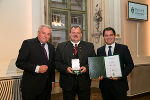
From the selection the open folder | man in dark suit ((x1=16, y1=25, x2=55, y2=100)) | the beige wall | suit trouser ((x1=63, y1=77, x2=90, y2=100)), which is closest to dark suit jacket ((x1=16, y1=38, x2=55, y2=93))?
man in dark suit ((x1=16, y1=25, x2=55, y2=100))

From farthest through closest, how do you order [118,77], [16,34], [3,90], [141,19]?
[141,19] → [16,34] → [3,90] → [118,77]

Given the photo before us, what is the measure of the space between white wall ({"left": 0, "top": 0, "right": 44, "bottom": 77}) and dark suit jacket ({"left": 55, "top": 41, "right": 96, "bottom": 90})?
146cm

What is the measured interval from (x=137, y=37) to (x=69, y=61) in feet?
10.5

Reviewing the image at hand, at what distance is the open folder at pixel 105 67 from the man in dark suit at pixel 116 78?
0.06 metres

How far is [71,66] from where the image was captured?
238cm

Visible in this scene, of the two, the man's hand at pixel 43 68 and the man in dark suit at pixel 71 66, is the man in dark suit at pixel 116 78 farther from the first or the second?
the man's hand at pixel 43 68

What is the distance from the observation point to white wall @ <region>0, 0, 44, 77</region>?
3.54m

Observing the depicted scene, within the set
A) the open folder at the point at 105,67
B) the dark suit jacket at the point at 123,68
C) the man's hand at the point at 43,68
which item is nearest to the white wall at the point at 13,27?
the man's hand at the point at 43,68

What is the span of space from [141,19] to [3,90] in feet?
12.6

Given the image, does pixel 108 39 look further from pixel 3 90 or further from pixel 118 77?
pixel 3 90

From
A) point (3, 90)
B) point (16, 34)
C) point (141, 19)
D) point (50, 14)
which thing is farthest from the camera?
point (50, 14)

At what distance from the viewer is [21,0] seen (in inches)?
146

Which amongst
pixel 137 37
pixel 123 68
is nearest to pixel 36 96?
pixel 123 68

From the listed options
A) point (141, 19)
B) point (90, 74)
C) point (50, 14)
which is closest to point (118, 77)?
point (90, 74)
